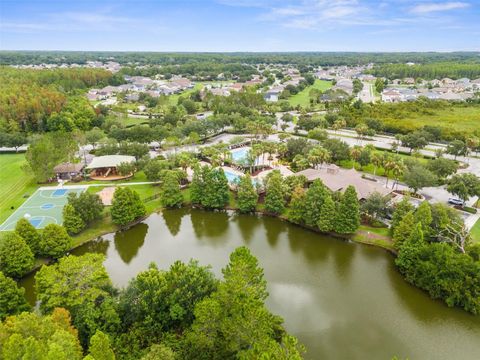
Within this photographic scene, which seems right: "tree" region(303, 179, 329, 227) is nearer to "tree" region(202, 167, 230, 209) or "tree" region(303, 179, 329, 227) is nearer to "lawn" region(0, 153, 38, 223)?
"tree" region(202, 167, 230, 209)

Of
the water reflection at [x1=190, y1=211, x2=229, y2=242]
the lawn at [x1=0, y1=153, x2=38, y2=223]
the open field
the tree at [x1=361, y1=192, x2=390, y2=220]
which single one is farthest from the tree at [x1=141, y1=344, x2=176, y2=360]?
the open field

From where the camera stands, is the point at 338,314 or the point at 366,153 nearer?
the point at 338,314

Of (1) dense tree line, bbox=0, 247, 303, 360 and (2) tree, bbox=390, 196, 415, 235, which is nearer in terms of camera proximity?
(1) dense tree line, bbox=0, 247, 303, 360

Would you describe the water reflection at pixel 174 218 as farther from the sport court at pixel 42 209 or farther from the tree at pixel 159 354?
the tree at pixel 159 354

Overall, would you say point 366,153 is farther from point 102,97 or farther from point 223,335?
point 102,97

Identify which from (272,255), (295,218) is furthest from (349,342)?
(295,218)
